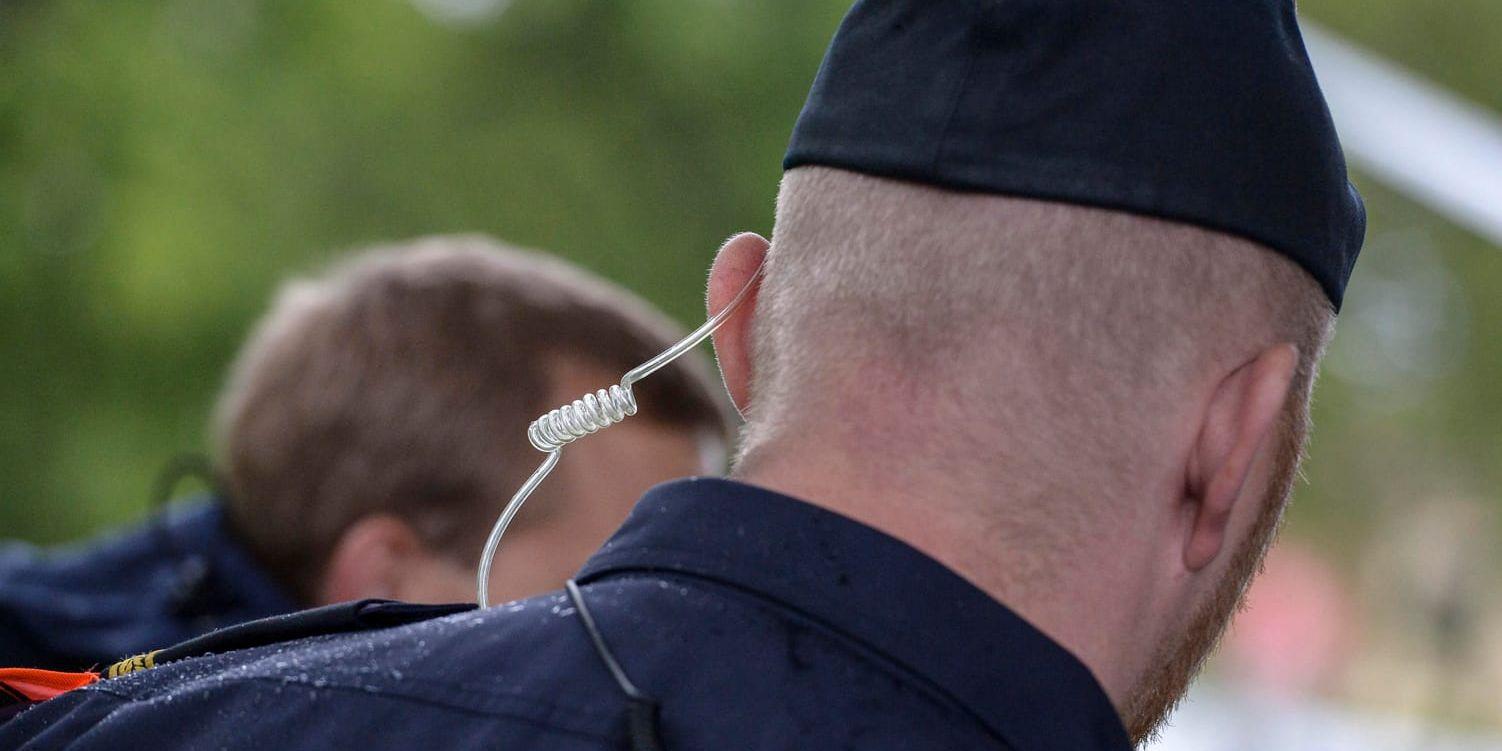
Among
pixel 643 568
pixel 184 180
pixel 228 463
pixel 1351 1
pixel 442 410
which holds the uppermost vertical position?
pixel 184 180

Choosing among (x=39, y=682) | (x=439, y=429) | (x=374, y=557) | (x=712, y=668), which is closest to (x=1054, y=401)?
(x=712, y=668)

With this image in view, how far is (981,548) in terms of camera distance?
116 centimetres

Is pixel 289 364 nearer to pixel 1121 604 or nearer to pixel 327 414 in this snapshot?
pixel 327 414

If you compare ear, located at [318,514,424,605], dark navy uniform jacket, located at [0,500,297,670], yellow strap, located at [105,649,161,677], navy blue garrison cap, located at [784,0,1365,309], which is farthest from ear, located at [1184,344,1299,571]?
dark navy uniform jacket, located at [0,500,297,670]

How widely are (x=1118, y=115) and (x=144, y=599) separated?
7.73ft

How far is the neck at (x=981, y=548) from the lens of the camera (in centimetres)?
116

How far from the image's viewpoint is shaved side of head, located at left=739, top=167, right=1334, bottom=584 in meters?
1.18

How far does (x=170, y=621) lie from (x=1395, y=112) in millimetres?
5156

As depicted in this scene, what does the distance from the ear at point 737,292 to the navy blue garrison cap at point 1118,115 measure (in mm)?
115

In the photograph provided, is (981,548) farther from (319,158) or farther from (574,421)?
(319,158)

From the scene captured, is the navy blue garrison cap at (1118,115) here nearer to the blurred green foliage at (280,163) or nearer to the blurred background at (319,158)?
the blurred background at (319,158)

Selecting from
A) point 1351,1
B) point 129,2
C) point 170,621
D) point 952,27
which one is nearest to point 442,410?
point 170,621

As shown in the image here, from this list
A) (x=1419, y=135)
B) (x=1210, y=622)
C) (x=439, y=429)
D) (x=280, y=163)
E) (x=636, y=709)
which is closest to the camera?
(x=636, y=709)

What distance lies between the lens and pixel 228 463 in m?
2.97
